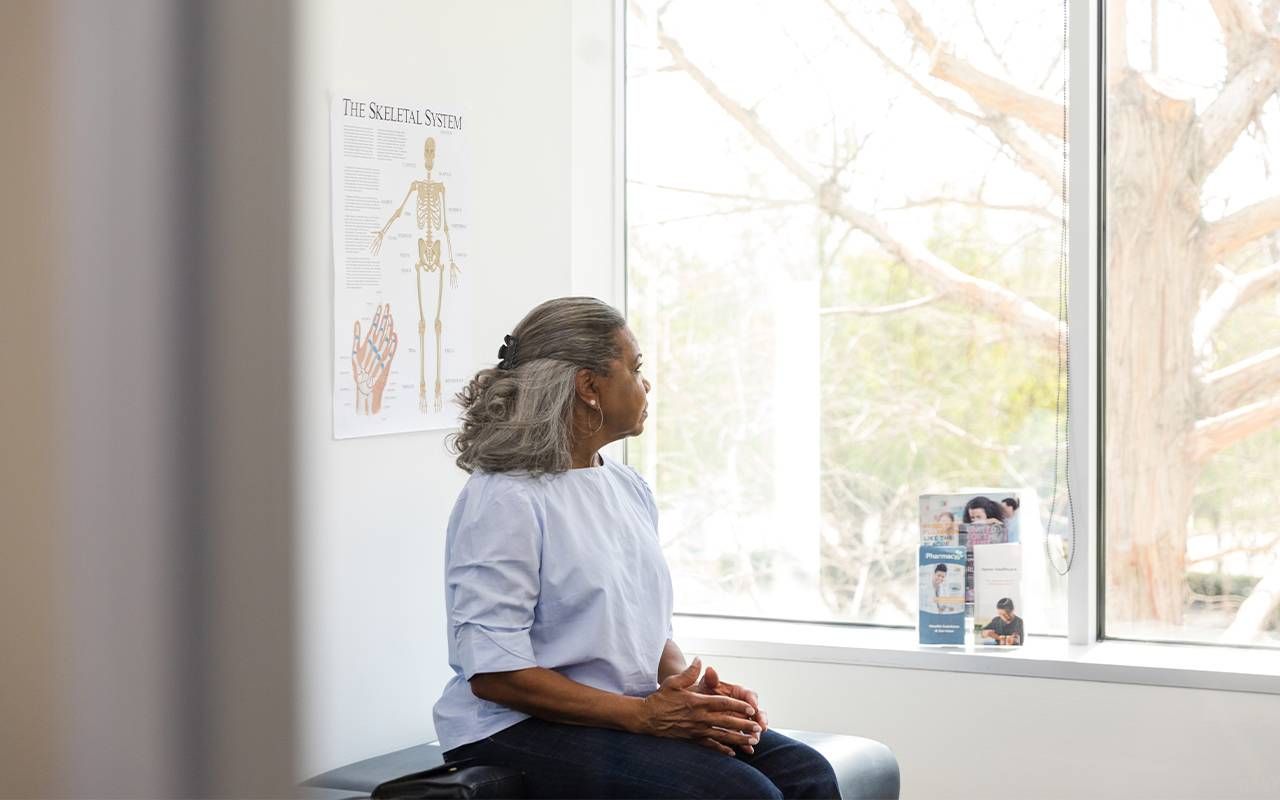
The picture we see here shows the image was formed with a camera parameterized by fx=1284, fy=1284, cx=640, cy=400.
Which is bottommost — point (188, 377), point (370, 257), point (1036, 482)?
point (1036, 482)

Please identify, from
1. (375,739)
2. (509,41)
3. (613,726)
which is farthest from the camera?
(509,41)

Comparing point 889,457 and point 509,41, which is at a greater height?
point 509,41

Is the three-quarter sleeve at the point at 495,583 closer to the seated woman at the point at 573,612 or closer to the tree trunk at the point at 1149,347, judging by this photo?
the seated woman at the point at 573,612

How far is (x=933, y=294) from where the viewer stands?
10.9ft

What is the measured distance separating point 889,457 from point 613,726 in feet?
4.77

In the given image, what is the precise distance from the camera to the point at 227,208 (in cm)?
31

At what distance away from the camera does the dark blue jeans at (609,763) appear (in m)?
2.04

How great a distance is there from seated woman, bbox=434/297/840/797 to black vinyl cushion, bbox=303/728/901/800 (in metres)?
0.11

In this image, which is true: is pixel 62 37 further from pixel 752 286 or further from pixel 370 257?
pixel 752 286

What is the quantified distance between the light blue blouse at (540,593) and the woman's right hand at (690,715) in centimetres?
12

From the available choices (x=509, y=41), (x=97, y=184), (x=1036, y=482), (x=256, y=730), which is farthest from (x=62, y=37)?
(x=1036, y=482)

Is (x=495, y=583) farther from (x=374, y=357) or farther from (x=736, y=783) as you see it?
(x=374, y=357)

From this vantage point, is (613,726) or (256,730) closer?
(256,730)

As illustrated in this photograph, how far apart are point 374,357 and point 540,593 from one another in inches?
28.9
